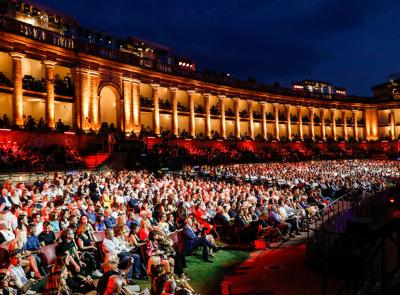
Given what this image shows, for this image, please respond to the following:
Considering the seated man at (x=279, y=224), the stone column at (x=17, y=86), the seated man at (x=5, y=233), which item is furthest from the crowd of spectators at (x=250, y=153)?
the seated man at (x=5, y=233)

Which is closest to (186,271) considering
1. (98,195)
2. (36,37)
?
(98,195)

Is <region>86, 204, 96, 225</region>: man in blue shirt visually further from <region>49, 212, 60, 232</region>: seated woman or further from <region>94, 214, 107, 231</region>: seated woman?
<region>49, 212, 60, 232</region>: seated woman

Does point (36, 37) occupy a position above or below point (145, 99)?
above

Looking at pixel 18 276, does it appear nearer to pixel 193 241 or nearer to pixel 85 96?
pixel 193 241

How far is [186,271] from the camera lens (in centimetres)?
1209

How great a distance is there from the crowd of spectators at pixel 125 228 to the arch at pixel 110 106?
18.1 m

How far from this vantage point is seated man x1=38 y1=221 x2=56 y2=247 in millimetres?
10531

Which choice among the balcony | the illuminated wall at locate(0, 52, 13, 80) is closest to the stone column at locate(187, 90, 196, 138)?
the balcony

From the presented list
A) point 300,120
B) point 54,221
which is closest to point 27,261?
point 54,221

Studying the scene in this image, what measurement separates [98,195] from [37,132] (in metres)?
15.0

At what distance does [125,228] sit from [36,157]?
17.1 meters

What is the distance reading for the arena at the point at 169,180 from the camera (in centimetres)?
966

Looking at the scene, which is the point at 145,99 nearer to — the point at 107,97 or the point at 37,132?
the point at 107,97

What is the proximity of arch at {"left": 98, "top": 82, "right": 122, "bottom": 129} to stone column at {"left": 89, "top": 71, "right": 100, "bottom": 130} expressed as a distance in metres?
3.28
